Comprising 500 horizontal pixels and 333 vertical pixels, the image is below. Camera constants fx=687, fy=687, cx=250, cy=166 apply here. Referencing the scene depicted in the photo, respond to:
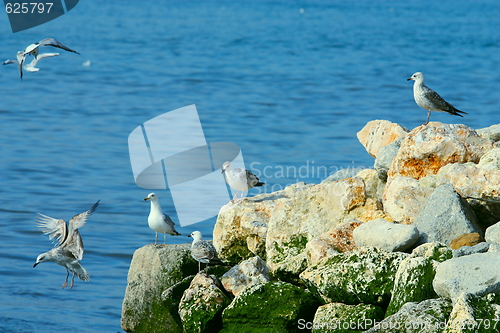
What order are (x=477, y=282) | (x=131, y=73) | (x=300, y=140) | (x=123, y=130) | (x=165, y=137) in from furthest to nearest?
(x=131, y=73) < (x=123, y=130) < (x=300, y=140) < (x=165, y=137) < (x=477, y=282)

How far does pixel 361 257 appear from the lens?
22.1ft

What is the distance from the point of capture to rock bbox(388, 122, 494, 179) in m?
8.05

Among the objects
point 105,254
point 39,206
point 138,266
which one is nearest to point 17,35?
point 39,206

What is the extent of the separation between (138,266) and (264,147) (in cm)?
983

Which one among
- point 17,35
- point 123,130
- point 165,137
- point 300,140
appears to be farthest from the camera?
point 17,35

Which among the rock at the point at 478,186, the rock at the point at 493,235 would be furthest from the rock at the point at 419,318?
the rock at the point at 478,186

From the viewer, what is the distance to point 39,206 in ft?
44.9

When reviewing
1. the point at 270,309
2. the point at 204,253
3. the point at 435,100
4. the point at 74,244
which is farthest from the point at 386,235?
the point at 435,100

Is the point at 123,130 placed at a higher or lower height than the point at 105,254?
lower

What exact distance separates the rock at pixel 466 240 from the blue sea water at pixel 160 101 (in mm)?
4264

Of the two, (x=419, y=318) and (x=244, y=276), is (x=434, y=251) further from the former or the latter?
(x=244, y=276)

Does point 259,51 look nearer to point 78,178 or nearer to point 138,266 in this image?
point 78,178

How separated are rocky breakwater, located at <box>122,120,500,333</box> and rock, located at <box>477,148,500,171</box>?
16 millimetres

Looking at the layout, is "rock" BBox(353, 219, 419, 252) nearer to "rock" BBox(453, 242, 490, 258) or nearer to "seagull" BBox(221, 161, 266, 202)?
"rock" BBox(453, 242, 490, 258)
